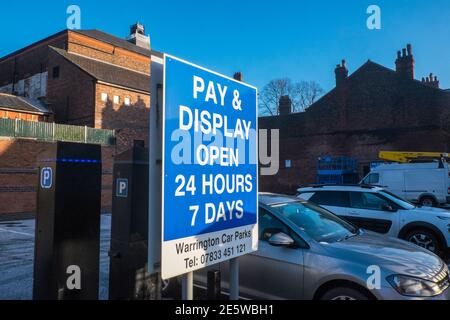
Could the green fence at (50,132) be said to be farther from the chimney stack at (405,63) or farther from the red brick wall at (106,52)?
the chimney stack at (405,63)

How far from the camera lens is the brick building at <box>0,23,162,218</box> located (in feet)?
60.6

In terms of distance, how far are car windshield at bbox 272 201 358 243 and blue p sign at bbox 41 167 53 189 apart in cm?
272

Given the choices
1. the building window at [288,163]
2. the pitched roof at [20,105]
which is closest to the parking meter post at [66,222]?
the pitched roof at [20,105]

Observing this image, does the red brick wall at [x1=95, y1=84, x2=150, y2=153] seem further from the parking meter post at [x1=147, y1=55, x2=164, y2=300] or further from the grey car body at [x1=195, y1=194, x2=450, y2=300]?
the parking meter post at [x1=147, y1=55, x2=164, y2=300]

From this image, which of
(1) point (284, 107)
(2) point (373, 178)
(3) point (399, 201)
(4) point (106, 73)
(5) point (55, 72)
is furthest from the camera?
(1) point (284, 107)

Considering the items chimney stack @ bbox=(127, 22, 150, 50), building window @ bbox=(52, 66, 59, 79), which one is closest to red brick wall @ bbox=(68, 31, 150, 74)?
building window @ bbox=(52, 66, 59, 79)

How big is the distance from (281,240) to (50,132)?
62.0ft

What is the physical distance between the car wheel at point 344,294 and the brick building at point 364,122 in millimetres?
24577

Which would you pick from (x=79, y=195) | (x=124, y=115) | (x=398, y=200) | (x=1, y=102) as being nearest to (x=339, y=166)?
(x=124, y=115)

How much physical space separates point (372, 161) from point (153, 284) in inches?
1002

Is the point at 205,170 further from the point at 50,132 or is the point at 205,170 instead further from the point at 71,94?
the point at 71,94

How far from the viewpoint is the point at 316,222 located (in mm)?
4977

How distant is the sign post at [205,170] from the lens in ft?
6.99

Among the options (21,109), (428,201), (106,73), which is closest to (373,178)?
(428,201)
